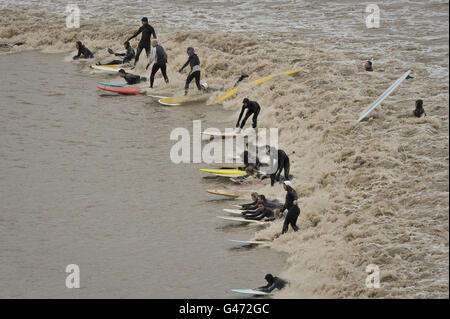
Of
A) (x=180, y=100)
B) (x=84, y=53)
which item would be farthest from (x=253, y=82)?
(x=84, y=53)

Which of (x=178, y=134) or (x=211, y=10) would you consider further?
(x=211, y=10)

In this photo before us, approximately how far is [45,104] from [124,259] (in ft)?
40.7

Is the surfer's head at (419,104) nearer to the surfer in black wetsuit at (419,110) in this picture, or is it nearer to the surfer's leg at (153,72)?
the surfer in black wetsuit at (419,110)

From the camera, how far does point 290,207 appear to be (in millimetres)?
15500

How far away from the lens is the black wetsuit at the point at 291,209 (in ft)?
50.6

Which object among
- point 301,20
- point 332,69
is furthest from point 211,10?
point 332,69

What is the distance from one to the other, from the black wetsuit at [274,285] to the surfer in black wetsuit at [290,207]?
6.81 ft

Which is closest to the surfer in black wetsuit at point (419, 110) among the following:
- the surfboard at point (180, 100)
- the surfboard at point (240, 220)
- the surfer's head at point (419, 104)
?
the surfer's head at point (419, 104)

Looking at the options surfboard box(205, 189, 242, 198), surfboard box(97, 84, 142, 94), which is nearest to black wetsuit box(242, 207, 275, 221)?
surfboard box(205, 189, 242, 198)

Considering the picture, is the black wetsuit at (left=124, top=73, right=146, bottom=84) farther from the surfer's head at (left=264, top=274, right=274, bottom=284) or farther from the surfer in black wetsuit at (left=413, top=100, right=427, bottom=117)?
the surfer's head at (left=264, top=274, right=274, bottom=284)

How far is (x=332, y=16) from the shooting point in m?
34.3

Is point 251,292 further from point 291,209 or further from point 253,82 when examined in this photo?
point 253,82

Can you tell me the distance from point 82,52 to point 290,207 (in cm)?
1799
